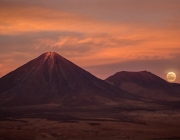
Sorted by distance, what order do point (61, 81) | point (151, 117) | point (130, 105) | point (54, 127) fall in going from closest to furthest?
1. point (54, 127)
2. point (151, 117)
3. point (130, 105)
4. point (61, 81)

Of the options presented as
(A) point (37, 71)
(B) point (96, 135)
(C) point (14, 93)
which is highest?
(A) point (37, 71)

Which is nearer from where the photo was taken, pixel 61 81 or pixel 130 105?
pixel 130 105

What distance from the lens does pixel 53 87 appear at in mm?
177375

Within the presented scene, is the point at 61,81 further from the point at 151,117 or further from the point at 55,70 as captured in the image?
the point at 151,117

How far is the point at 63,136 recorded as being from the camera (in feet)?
234

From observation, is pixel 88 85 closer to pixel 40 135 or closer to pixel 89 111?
pixel 89 111

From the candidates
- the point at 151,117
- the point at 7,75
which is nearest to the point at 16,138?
the point at 151,117

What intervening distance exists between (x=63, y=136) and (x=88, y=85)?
348ft

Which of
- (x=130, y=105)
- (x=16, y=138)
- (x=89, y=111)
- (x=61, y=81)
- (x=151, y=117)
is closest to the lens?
(x=16, y=138)

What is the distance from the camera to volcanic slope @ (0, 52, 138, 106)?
159800mm

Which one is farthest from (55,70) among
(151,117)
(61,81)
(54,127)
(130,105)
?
(54,127)

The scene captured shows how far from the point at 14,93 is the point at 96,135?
4036 inches

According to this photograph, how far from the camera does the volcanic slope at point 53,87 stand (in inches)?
6291

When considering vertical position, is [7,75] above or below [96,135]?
above
